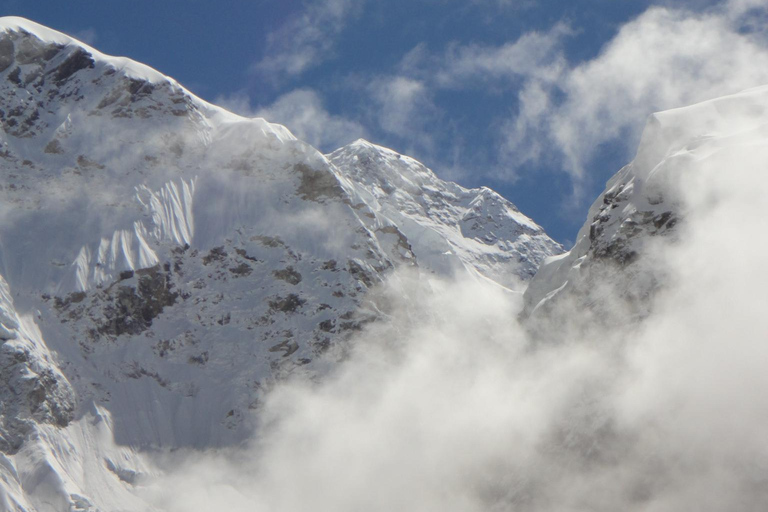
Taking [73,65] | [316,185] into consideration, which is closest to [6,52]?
[73,65]

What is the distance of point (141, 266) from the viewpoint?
11912 centimetres

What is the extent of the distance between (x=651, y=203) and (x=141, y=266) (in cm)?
5994

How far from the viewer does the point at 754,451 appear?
5969 cm

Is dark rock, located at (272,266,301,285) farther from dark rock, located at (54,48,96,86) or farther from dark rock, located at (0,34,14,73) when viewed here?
dark rock, located at (0,34,14,73)

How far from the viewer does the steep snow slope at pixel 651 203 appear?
7894 cm

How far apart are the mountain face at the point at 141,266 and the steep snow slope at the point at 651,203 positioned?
40.1 meters

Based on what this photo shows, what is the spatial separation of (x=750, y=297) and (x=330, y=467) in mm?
48471

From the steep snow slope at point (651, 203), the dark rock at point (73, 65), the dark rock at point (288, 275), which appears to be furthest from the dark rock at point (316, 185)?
the steep snow slope at point (651, 203)

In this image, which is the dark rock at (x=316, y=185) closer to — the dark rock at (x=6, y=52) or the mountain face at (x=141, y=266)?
the mountain face at (x=141, y=266)

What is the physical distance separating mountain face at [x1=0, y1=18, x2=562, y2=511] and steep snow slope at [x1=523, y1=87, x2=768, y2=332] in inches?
1580

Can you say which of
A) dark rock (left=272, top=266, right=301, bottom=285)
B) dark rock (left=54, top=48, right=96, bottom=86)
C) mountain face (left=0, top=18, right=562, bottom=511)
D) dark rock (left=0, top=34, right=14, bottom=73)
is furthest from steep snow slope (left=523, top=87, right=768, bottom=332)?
dark rock (left=0, top=34, right=14, bottom=73)

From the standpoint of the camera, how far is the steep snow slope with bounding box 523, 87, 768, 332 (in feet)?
259

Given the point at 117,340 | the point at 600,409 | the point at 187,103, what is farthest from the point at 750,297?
the point at 187,103

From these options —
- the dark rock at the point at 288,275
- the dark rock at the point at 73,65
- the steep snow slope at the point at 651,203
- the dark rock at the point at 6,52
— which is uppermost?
the dark rock at the point at 73,65
